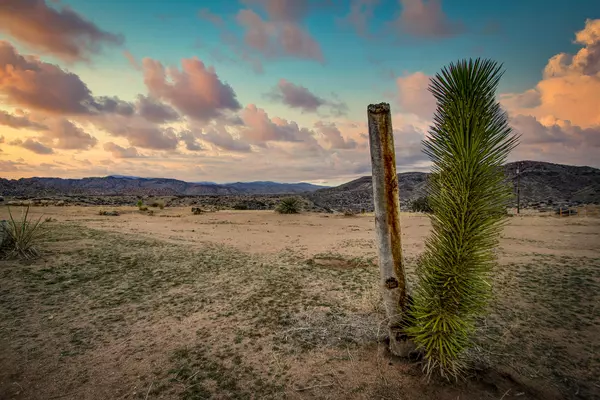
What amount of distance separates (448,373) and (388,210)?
1.82 meters

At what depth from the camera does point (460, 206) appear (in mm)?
2660

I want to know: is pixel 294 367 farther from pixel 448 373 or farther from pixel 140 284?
pixel 140 284

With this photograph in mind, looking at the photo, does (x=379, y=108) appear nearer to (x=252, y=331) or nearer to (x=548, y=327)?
(x=252, y=331)

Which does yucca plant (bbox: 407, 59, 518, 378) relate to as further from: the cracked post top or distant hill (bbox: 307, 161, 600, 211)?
distant hill (bbox: 307, 161, 600, 211)

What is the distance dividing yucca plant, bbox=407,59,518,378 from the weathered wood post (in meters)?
0.26

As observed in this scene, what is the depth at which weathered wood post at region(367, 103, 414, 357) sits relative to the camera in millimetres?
3125

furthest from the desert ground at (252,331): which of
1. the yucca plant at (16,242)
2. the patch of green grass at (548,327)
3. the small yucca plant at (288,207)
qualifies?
the small yucca plant at (288,207)

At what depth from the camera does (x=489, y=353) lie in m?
3.51

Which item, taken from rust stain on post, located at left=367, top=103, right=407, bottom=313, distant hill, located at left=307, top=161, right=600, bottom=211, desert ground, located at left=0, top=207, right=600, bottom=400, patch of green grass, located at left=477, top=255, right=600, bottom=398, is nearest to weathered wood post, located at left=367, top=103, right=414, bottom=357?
rust stain on post, located at left=367, top=103, right=407, bottom=313

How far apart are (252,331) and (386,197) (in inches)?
111

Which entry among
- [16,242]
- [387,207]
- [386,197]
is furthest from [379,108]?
[16,242]

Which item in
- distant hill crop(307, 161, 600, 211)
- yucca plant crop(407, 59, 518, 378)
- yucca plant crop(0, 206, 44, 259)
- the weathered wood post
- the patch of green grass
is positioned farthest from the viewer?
distant hill crop(307, 161, 600, 211)

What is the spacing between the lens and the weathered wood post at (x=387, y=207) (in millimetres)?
3125

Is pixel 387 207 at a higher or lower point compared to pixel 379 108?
lower
